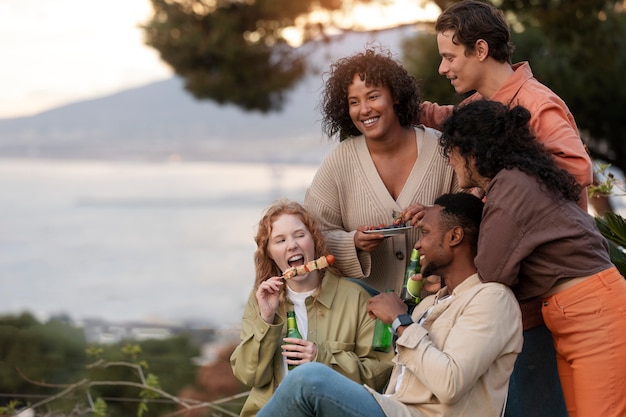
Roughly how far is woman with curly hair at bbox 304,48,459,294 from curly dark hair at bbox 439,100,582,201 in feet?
2.13

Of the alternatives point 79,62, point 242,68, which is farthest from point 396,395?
point 79,62

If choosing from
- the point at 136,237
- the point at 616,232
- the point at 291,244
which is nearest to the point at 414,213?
the point at 291,244

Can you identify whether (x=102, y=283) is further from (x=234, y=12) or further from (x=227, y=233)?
(x=234, y=12)

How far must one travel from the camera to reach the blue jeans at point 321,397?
10.3 feet

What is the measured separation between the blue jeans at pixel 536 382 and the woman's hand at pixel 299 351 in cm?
77

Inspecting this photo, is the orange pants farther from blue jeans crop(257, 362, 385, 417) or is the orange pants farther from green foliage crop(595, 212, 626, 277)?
green foliage crop(595, 212, 626, 277)

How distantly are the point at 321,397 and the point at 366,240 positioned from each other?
819 millimetres

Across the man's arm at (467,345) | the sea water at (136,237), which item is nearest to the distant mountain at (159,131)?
the sea water at (136,237)

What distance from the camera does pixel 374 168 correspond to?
3.94m

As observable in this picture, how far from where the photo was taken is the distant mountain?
74.6m

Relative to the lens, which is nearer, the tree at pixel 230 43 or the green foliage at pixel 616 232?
the green foliage at pixel 616 232

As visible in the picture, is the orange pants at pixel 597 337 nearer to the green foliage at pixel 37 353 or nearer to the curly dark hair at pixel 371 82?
the curly dark hair at pixel 371 82

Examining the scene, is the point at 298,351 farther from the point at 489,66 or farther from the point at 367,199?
the point at 489,66

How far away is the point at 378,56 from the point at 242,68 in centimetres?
823
